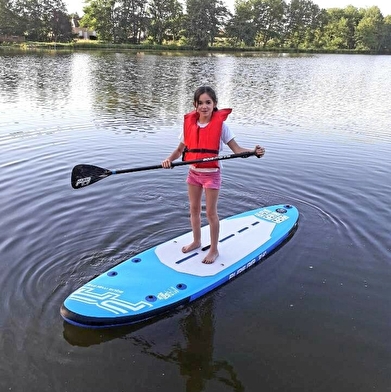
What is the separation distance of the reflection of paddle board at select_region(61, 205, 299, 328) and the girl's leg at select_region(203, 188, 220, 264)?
0.26ft

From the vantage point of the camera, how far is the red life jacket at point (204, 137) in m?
4.47

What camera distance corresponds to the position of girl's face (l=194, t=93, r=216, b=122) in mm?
4352

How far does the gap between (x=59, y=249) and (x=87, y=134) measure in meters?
6.80

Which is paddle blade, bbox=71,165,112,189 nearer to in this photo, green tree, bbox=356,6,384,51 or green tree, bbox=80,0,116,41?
green tree, bbox=80,0,116,41

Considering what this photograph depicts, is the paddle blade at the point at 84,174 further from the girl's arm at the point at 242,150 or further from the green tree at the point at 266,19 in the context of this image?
the green tree at the point at 266,19

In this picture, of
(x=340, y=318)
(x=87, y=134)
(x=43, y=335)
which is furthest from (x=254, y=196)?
(x=87, y=134)

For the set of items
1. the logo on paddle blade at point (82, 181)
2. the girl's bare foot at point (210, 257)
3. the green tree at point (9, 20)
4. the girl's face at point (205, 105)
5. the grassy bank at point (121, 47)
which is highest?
the green tree at point (9, 20)

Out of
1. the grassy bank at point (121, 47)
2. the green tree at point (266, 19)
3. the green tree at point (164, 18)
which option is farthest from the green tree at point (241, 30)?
the green tree at point (164, 18)

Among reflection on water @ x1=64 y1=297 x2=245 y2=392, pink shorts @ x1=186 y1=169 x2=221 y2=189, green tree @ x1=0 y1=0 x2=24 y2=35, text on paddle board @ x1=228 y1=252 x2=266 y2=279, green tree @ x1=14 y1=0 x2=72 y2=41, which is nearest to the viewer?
reflection on water @ x1=64 y1=297 x2=245 y2=392

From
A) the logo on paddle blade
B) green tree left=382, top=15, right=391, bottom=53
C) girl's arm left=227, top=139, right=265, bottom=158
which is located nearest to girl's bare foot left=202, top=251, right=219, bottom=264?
girl's arm left=227, top=139, right=265, bottom=158

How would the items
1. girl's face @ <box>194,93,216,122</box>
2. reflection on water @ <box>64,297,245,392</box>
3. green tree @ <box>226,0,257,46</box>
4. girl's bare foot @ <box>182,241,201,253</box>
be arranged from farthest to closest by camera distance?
green tree @ <box>226,0,257,46</box>
girl's bare foot @ <box>182,241,201,253</box>
girl's face @ <box>194,93,216,122</box>
reflection on water @ <box>64,297,245,392</box>

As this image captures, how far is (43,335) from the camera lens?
3.75 meters

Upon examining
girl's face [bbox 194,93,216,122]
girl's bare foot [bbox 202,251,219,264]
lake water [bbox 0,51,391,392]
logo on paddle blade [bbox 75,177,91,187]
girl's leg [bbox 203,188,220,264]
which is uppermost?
girl's face [bbox 194,93,216,122]

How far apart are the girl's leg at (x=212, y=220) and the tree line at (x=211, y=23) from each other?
68.4 meters
